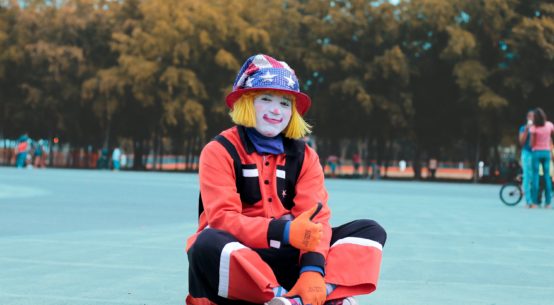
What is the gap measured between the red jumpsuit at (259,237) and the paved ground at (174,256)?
3.29 ft

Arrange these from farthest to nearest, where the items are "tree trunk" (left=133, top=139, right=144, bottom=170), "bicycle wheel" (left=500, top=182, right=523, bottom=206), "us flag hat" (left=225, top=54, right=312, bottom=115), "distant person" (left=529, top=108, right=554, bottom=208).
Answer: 1. "tree trunk" (left=133, top=139, right=144, bottom=170)
2. "bicycle wheel" (left=500, top=182, right=523, bottom=206)
3. "distant person" (left=529, top=108, right=554, bottom=208)
4. "us flag hat" (left=225, top=54, right=312, bottom=115)

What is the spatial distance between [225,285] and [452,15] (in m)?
35.6

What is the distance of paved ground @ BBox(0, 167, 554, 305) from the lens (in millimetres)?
4895

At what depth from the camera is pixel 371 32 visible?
127 ft

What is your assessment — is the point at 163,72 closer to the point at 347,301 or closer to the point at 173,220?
the point at 173,220

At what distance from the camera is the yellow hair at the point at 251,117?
12.9ft

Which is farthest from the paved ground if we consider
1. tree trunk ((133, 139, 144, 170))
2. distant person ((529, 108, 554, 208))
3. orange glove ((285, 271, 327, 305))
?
tree trunk ((133, 139, 144, 170))

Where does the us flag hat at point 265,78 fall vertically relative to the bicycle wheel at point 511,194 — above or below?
above

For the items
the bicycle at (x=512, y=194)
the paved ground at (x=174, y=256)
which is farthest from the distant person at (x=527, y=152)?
the paved ground at (x=174, y=256)

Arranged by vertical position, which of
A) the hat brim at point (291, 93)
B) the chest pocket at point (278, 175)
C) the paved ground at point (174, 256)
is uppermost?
the hat brim at point (291, 93)

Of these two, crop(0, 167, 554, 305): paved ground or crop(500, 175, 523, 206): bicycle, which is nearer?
crop(0, 167, 554, 305): paved ground

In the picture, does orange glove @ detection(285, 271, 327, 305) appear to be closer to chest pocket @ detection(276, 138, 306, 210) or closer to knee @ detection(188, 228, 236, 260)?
knee @ detection(188, 228, 236, 260)

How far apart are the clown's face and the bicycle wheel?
43.2ft

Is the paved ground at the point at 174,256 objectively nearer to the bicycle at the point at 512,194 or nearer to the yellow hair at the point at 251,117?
the yellow hair at the point at 251,117
